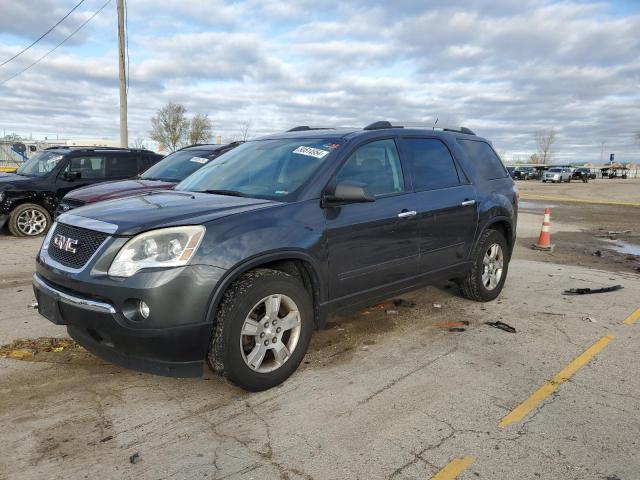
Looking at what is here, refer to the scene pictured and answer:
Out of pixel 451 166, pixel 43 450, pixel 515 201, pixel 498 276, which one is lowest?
pixel 43 450

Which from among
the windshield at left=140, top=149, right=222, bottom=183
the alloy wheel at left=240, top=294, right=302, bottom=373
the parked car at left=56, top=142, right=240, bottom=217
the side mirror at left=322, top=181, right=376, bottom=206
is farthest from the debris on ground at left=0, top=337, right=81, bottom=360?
the windshield at left=140, top=149, right=222, bottom=183

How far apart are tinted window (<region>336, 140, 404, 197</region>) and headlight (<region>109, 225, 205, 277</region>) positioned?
1399 millimetres

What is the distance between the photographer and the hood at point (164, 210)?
3086mm

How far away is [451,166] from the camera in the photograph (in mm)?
5102

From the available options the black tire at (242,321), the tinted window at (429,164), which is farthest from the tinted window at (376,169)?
the black tire at (242,321)

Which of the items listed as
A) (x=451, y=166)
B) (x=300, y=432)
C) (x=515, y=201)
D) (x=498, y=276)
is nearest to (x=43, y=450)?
(x=300, y=432)

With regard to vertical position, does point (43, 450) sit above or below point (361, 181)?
below

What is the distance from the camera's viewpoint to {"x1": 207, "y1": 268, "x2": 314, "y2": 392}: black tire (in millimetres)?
3137

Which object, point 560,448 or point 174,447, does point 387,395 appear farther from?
point 174,447

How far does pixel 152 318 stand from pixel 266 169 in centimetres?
175

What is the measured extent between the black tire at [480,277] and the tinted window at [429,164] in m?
0.80

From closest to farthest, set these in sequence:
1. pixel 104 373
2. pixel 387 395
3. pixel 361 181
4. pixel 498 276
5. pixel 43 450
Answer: pixel 43 450 → pixel 387 395 → pixel 104 373 → pixel 361 181 → pixel 498 276

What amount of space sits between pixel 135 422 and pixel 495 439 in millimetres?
2145

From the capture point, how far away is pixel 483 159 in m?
5.70
